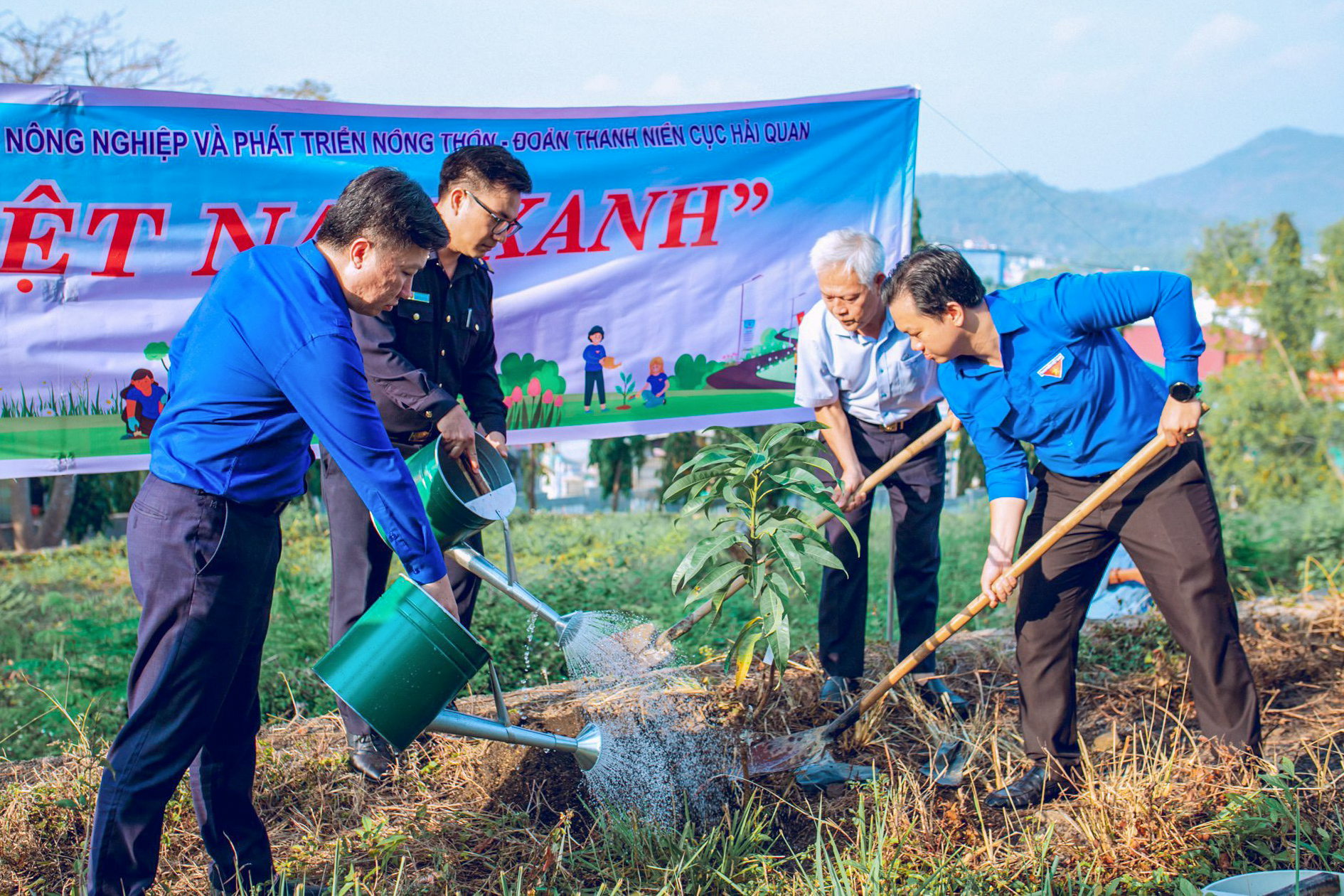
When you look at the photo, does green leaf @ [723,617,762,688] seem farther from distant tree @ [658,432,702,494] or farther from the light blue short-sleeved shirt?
distant tree @ [658,432,702,494]

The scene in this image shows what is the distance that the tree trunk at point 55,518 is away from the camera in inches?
393

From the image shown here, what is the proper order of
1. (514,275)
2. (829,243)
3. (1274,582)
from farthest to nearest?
(1274,582) → (514,275) → (829,243)

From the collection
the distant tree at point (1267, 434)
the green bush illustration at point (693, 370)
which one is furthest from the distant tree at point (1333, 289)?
the green bush illustration at point (693, 370)

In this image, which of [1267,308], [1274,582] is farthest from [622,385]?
[1267,308]

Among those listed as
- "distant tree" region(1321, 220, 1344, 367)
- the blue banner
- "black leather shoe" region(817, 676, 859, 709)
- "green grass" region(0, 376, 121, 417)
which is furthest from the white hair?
"distant tree" region(1321, 220, 1344, 367)

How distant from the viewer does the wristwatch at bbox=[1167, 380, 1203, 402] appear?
2.64 m

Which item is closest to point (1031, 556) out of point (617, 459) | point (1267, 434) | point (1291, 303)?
point (617, 459)

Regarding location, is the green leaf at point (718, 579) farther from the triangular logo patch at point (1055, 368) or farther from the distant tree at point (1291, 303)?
the distant tree at point (1291, 303)

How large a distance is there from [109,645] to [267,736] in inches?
55.7

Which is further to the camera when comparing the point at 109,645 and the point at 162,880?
the point at 109,645

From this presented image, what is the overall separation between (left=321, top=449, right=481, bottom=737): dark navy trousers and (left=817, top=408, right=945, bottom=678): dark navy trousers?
4.59 ft

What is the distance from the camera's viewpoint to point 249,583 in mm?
2191

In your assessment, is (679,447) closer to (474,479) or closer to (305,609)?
(305,609)

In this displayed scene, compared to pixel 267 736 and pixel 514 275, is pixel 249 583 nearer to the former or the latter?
pixel 267 736
